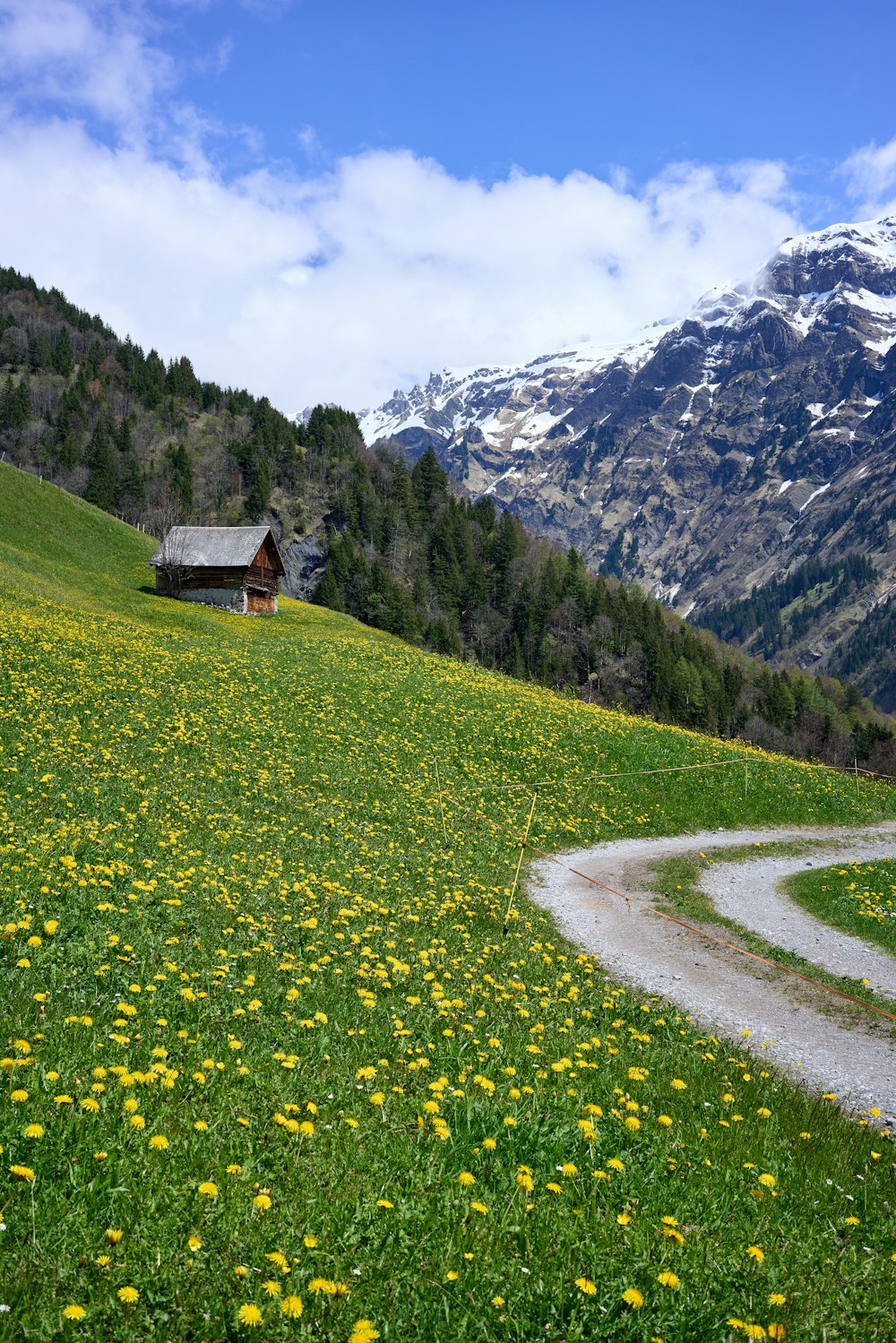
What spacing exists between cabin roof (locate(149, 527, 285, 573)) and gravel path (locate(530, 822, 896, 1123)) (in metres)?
52.9

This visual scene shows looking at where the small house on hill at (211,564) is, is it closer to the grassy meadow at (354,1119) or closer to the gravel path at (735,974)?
the grassy meadow at (354,1119)

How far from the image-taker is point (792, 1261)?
5.64 meters

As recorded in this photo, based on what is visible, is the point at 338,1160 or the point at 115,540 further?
the point at 115,540

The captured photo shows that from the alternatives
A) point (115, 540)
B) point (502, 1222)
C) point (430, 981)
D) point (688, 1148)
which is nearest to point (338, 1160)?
point (502, 1222)

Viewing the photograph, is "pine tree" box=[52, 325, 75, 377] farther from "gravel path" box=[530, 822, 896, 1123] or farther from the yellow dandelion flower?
the yellow dandelion flower

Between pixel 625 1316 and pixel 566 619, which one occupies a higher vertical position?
pixel 566 619

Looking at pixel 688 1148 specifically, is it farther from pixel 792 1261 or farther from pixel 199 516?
Answer: pixel 199 516

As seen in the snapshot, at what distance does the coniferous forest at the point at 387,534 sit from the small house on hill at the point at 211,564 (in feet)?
135

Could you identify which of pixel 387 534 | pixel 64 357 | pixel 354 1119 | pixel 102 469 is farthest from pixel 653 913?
pixel 64 357

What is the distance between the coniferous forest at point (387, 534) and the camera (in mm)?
120625

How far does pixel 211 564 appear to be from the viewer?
68.4m

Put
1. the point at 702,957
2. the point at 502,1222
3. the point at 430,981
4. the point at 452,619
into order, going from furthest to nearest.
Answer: the point at 452,619 < the point at 702,957 < the point at 430,981 < the point at 502,1222

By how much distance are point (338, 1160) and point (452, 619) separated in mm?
122094

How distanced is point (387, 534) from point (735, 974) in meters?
125
